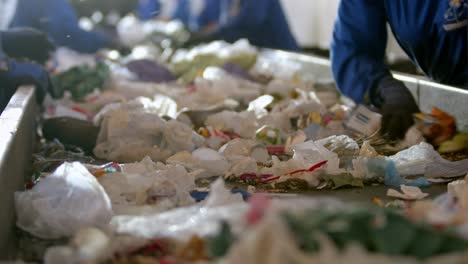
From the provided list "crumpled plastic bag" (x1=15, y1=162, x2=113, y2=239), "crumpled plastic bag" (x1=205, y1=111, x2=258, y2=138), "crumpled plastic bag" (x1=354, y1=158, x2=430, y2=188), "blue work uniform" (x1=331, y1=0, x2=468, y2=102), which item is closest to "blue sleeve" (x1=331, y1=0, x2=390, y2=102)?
"blue work uniform" (x1=331, y1=0, x2=468, y2=102)

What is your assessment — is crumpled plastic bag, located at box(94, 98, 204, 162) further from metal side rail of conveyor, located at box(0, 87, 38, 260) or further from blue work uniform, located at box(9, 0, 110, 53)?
blue work uniform, located at box(9, 0, 110, 53)

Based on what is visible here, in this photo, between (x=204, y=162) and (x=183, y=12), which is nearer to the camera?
(x=204, y=162)

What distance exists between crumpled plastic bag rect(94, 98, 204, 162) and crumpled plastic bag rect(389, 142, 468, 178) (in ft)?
2.94

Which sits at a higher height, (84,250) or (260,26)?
(84,250)

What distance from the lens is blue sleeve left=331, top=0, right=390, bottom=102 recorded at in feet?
13.5

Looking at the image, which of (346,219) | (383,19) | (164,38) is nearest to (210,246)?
(346,219)

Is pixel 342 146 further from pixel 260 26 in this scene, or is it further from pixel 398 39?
pixel 260 26

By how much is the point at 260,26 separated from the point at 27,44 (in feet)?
11.1

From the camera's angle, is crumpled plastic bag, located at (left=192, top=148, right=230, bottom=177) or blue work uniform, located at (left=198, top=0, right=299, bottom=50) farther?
blue work uniform, located at (left=198, top=0, right=299, bottom=50)

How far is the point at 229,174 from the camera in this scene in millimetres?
2984

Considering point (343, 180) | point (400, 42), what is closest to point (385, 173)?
point (343, 180)

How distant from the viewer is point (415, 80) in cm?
407

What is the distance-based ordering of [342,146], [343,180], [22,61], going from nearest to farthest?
1. [343,180]
2. [342,146]
3. [22,61]

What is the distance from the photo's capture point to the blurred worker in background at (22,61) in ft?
14.1
